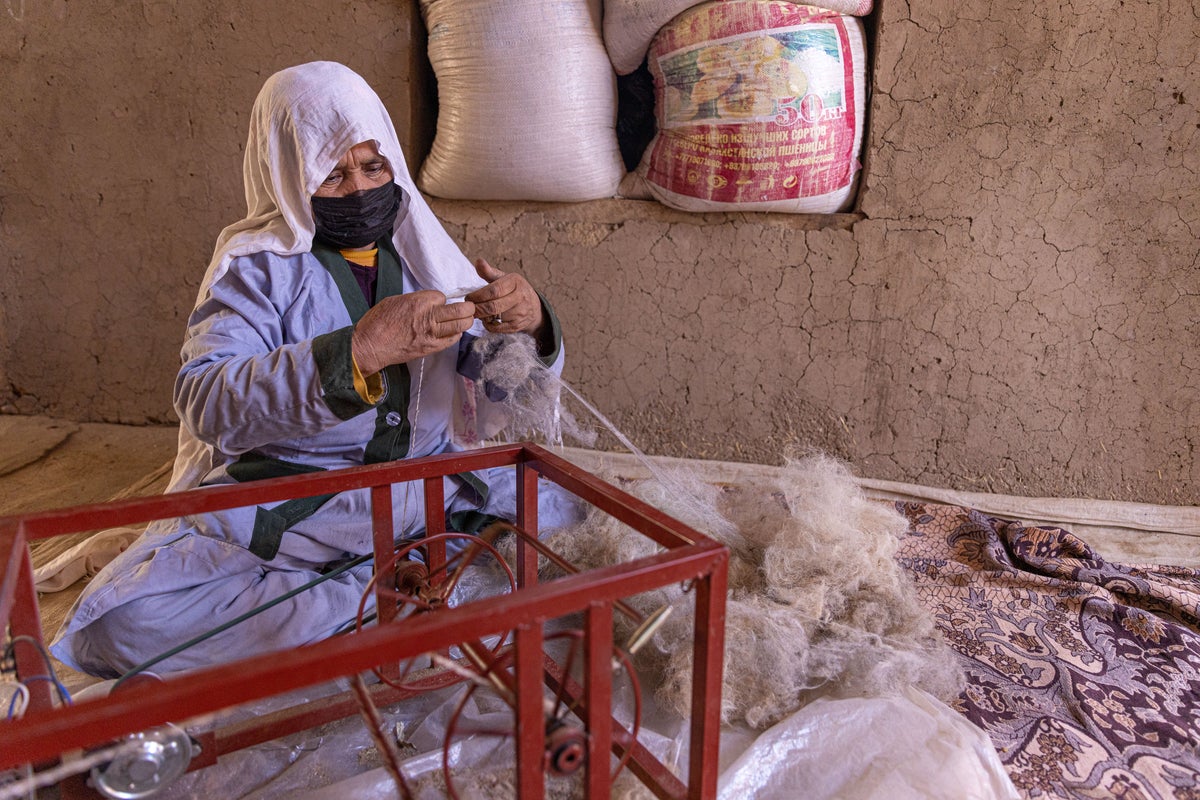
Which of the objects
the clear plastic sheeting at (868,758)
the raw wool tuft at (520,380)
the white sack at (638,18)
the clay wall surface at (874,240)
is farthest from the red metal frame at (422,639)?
the white sack at (638,18)

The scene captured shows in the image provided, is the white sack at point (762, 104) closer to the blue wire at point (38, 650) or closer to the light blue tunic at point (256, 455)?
the light blue tunic at point (256, 455)

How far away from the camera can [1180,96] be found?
2510 millimetres

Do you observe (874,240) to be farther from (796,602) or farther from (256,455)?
(256,455)

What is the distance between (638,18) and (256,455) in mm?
1937

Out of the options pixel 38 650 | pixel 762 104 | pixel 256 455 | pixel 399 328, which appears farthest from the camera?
pixel 762 104

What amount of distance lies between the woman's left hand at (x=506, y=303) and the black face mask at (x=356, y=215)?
32 centimetres

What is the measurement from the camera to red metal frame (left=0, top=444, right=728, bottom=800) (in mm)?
769

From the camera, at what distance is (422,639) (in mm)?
893

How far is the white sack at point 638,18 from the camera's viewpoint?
2609 millimetres

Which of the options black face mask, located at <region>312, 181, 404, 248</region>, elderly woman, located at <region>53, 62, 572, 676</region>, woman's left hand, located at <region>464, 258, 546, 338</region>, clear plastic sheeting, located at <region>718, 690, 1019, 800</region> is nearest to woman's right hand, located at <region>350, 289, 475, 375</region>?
elderly woman, located at <region>53, 62, 572, 676</region>

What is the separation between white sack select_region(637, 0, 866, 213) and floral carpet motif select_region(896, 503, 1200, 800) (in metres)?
1.30

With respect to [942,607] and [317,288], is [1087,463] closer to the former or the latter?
[942,607]

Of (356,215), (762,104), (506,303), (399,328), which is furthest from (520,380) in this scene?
(762,104)

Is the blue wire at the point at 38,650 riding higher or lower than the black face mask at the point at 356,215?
lower
